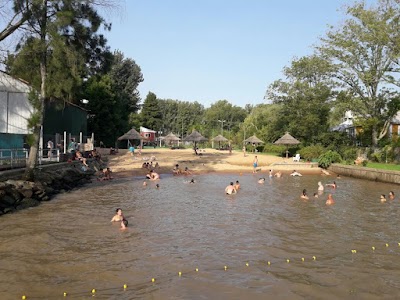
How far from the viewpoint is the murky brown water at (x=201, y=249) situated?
9867mm

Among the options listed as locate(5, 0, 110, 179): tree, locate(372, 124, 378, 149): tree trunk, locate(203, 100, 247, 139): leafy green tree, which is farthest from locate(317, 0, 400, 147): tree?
locate(203, 100, 247, 139): leafy green tree

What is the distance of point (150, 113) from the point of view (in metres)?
94.3

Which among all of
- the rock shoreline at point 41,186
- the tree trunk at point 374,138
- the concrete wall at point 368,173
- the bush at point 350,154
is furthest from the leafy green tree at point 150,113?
the rock shoreline at point 41,186

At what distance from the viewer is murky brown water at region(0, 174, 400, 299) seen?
9867mm

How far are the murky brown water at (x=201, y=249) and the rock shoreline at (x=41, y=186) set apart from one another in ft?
2.69

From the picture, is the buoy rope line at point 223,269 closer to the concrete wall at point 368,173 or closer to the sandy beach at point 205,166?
the concrete wall at point 368,173

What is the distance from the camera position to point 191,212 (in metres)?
20.4

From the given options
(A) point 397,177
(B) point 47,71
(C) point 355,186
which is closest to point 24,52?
(B) point 47,71

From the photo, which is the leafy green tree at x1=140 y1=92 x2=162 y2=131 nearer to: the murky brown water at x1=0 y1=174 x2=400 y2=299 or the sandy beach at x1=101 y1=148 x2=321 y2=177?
the sandy beach at x1=101 y1=148 x2=321 y2=177

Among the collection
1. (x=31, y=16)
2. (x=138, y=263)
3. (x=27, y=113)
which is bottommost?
(x=138, y=263)

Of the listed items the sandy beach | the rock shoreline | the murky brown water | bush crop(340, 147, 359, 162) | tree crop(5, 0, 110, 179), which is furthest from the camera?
bush crop(340, 147, 359, 162)

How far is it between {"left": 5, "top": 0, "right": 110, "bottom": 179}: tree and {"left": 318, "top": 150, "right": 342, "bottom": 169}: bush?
96.5 ft

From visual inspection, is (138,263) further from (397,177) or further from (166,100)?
(166,100)

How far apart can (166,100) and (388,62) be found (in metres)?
108
